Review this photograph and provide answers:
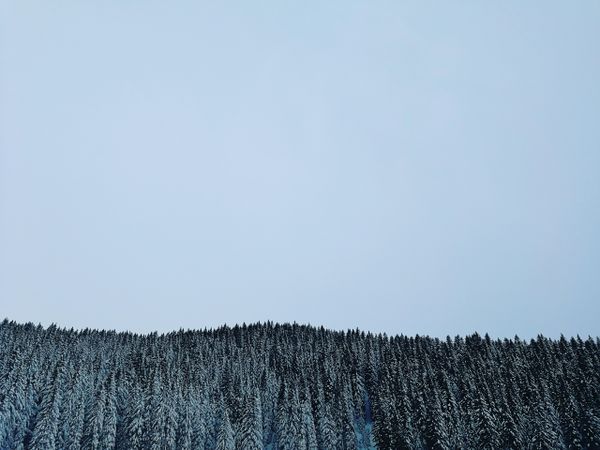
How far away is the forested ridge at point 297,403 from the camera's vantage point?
7300cm

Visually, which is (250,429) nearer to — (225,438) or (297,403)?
(225,438)

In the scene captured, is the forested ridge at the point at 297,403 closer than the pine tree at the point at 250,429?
Yes

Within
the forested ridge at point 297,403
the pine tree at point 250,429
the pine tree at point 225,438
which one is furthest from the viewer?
the pine tree at point 250,429

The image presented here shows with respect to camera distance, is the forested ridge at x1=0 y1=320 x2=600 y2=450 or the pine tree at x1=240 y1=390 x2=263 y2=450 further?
the pine tree at x1=240 y1=390 x2=263 y2=450

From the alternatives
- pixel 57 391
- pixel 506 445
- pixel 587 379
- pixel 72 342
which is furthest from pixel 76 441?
pixel 587 379

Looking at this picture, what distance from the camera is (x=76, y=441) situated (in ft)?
227

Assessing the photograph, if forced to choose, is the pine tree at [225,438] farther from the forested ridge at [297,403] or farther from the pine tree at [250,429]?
the pine tree at [250,429]

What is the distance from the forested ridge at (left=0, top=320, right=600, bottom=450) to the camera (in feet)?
240

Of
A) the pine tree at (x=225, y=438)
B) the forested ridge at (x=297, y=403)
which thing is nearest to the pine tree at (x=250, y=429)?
the forested ridge at (x=297, y=403)

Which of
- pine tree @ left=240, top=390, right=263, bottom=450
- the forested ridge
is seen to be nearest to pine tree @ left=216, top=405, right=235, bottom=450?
the forested ridge

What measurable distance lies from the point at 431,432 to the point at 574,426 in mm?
25830

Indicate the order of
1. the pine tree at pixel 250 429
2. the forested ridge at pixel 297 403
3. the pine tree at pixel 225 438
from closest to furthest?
the pine tree at pixel 225 438
the forested ridge at pixel 297 403
the pine tree at pixel 250 429

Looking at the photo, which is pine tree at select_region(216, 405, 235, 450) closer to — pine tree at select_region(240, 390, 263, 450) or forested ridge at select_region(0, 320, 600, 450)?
forested ridge at select_region(0, 320, 600, 450)

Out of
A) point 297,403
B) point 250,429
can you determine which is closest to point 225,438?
point 250,429
